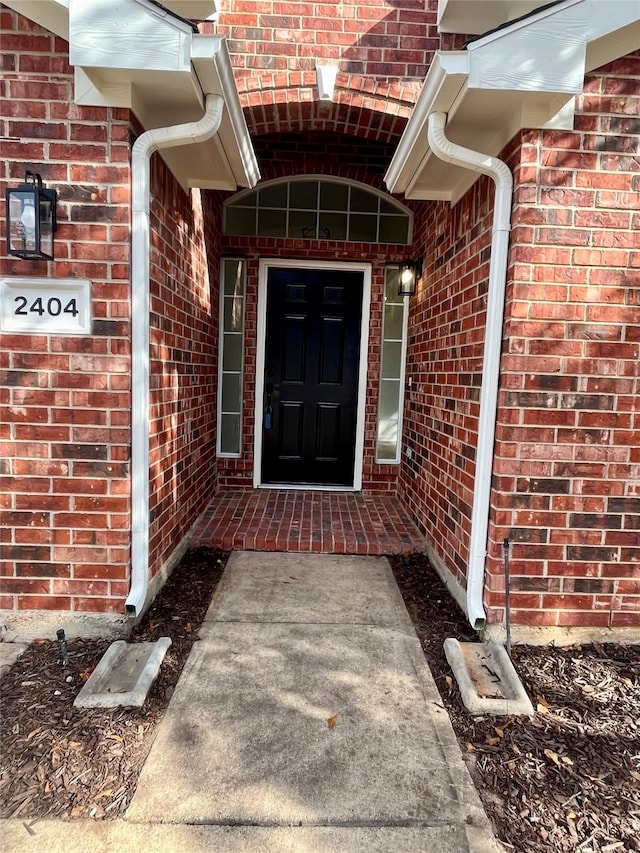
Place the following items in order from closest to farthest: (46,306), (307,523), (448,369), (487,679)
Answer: (487,679) → (46,306) → (448,369) → (307,523)

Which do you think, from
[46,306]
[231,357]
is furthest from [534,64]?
[231,357]

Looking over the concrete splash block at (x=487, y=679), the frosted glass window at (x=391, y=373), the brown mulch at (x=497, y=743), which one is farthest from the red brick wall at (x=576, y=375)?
the frosted glass window at (x=391, y=373)

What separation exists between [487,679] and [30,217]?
2.79m

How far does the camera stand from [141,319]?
233 cm

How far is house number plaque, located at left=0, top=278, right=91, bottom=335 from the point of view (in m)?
2.27

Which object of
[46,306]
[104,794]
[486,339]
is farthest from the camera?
[486,339]

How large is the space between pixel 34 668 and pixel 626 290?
10.2 feet

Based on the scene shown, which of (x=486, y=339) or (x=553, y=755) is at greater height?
(x=486, y=339)

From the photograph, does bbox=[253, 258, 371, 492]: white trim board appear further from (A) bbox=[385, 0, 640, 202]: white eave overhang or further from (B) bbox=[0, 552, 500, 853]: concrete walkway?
(A) bbox=[385, 0, 640, 202]: white eave overhang

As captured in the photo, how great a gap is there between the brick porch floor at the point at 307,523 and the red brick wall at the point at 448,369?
210 millimetres

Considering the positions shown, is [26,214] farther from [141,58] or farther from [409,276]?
[409,276]

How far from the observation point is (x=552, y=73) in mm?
2033

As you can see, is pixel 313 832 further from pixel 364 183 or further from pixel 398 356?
pixel 364 183

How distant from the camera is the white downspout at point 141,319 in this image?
7.42 ft
